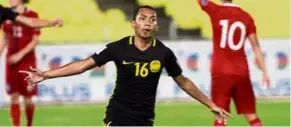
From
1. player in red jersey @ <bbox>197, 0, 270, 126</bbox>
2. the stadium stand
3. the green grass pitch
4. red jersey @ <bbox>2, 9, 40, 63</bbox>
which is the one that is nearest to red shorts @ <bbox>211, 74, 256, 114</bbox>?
player in red jersey @ <bbox>197, 0, 270, 126</bbox>

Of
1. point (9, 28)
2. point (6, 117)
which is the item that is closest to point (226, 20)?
point (9, 28)

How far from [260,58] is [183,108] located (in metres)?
6.00

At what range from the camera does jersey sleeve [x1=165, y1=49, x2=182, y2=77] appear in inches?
297

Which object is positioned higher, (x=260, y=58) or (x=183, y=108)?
(x=260, y=58)

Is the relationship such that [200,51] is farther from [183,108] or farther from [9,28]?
[9,28]

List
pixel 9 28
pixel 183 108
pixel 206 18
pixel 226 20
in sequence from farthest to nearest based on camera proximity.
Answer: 1. pixel 206 18
2. pixel 183 108
3. pixel 9 28
4. pixel 226 20

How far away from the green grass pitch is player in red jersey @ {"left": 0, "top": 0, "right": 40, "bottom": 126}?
3.39 ft

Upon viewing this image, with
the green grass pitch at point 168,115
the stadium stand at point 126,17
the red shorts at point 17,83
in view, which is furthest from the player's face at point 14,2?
the stadium stand at point 126,17

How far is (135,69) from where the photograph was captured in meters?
7.47

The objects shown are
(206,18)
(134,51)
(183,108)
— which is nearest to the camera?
A: (134,51)

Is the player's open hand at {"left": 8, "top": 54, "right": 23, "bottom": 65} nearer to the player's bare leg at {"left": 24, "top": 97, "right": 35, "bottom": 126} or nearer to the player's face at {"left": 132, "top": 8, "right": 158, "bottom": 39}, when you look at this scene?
the player's bare leg at {"left": 24, "top": 97, "right": 35, "bottom": 126}

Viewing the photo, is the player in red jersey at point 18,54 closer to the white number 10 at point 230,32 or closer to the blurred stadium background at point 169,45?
the blurred stadium background at point 169,45

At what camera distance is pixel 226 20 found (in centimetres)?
1068

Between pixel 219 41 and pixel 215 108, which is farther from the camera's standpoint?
pixel 219 41
